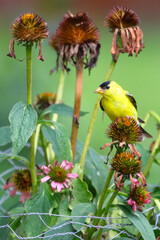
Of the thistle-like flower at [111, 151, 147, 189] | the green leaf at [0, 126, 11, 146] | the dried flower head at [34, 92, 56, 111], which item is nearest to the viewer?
the thistle-like flower at [111, 151, 147, 189]

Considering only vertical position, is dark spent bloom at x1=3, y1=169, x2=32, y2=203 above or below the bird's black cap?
below

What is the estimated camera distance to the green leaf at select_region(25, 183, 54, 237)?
107cm

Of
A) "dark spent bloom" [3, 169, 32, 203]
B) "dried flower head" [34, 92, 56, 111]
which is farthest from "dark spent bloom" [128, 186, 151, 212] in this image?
"dried flower head" [34, 92, 56, 111]

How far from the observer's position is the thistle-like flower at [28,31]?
3.55ft

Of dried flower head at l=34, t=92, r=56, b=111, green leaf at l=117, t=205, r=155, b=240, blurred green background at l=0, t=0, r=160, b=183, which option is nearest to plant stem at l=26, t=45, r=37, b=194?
green leaf at l=117, t=205, r=155, b=240

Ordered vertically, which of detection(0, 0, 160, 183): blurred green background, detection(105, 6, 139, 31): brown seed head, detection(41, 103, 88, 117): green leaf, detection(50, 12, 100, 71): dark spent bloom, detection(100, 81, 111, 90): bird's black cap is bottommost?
detection(0, 0, 160, 183): blurred green background

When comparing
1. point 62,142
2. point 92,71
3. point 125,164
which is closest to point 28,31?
point 62,142

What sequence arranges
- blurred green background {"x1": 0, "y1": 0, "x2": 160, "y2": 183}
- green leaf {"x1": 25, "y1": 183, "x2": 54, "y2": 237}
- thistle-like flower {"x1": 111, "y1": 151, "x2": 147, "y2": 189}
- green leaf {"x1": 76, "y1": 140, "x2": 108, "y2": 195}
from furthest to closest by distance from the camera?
1. blurred green background {"x1": 0, "y1": 0, "x2": 160, "y2": 183}
2. green leaf {"x1": 76, "y1": 140, "x2": 108, "y2": 195}
3. green leaf {"x1": 25, "y1": 183, "x2": 54, "y2": 237}
4. thistle-like flower {"x1": 111, "y1": 151, "x2": 147, "y2": 189}

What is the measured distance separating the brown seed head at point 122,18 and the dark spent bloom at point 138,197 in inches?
15.9

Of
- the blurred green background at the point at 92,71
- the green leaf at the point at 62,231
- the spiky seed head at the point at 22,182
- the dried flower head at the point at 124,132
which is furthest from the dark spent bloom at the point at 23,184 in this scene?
the blurred green background at the point at 92,71

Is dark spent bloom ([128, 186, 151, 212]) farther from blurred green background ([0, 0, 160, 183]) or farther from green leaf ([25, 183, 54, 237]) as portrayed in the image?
blurred green background ([0, 0, 160, 183])

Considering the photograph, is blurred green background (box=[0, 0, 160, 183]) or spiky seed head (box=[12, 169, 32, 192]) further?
blurred green background (box=[0, 0, 160, 183])

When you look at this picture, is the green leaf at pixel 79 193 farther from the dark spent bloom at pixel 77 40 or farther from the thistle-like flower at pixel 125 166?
the dark spent bloom at pixel 77 40

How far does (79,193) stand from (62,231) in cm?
12
